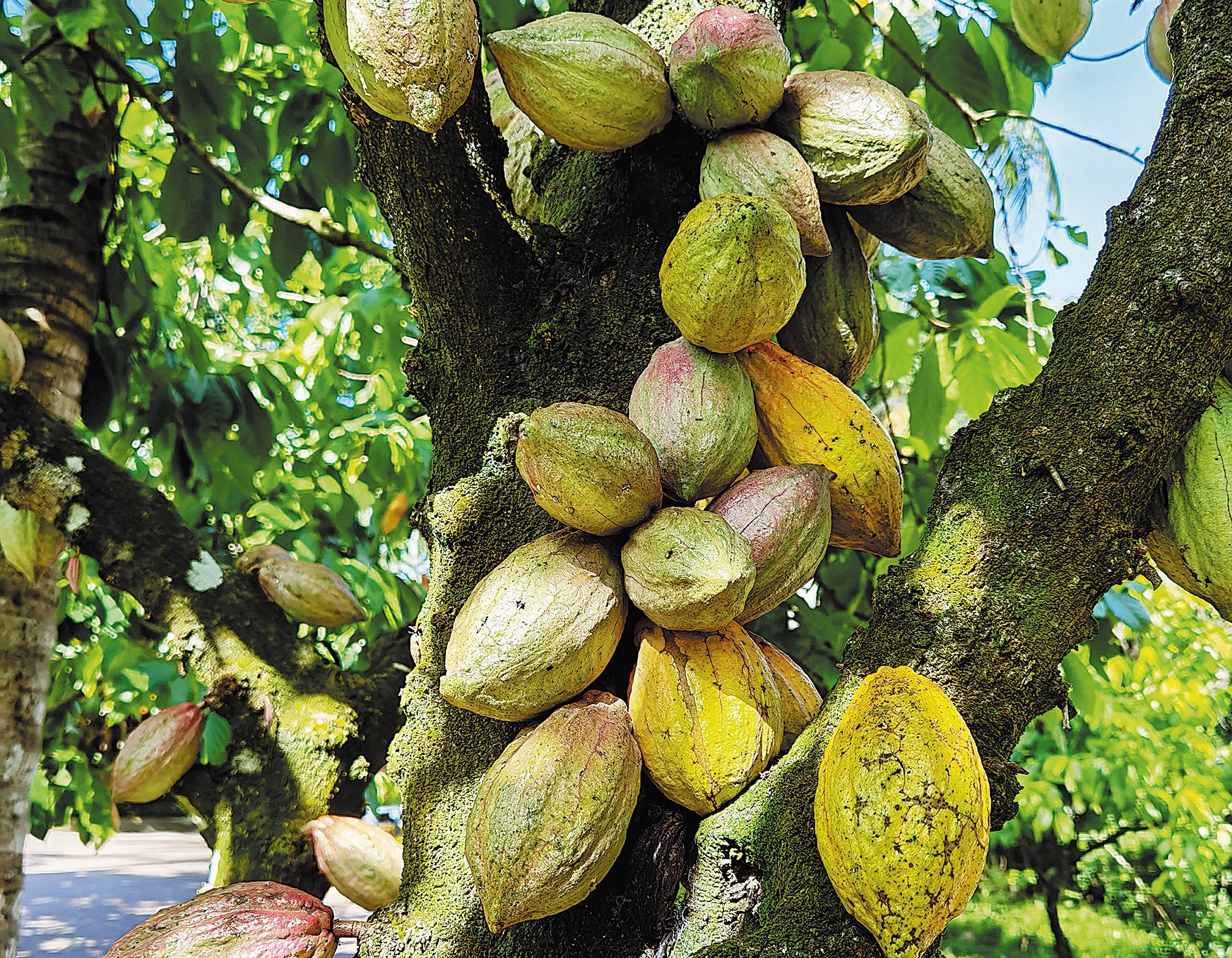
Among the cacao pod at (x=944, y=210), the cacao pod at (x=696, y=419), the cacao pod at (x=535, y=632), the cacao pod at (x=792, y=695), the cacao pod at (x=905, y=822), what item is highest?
the cacao pod at (x=944, y=210)

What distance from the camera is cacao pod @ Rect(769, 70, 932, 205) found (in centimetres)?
92

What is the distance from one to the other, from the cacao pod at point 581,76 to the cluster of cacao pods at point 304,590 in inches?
36.8

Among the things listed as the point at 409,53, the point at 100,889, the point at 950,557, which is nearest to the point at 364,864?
the point at 950,557

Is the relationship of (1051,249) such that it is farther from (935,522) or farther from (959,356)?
(935,522)

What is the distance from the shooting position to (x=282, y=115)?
2365 millimetres

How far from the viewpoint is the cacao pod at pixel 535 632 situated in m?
0.76

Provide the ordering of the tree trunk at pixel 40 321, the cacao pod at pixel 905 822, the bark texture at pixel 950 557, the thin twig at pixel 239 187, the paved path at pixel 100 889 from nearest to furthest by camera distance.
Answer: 1. the cacao pod at pixel 905 822
2. the bark texture at pixel 950 557
3. the tree trunk at pixel 40 321
4. the thin twig at pixel 239 187
5. the paved path at pixel 100 889

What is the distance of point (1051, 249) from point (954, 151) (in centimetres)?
166

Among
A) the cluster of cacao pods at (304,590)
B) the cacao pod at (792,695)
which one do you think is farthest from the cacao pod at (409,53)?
the cluster of cacao pods at (304,590)

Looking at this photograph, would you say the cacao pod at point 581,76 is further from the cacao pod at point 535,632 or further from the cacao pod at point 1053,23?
the cacao pod at point 1053,23

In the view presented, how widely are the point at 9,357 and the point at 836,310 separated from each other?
147 centimetres

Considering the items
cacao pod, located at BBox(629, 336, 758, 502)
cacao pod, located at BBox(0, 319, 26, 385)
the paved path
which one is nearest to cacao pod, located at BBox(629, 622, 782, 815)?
cacao pod, located at BBox(629, 336, 758, 502)

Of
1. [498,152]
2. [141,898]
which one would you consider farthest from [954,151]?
[141,898]

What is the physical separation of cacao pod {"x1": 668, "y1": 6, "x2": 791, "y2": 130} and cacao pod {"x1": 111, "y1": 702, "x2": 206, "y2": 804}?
3.79ft
